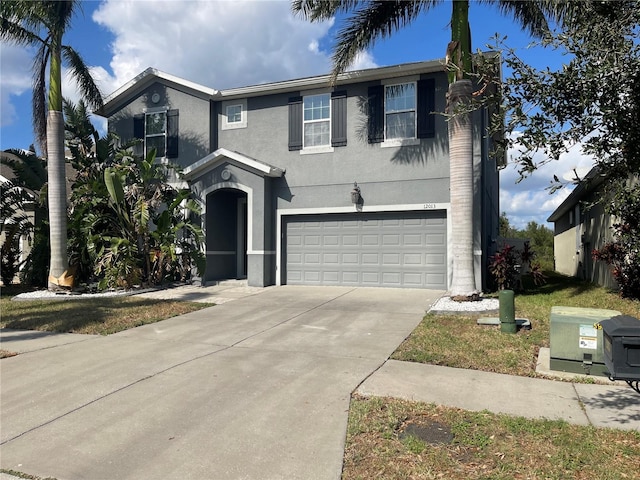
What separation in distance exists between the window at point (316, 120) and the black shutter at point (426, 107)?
9.46 feet

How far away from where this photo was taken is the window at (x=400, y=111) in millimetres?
13445

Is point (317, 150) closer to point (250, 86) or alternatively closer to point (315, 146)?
point (315, 146)

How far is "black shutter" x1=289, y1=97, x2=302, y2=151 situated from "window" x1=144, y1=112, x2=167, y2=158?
16.2 feet

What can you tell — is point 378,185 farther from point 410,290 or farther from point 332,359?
point 332,359

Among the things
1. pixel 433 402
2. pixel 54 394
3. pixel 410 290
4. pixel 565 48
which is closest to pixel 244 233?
pixel 410 290

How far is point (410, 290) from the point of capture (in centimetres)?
1301

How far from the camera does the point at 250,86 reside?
1512 cm

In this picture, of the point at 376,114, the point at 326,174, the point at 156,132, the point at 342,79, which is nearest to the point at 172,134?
the point at 156,132

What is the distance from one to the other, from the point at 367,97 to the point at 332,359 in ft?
31.7

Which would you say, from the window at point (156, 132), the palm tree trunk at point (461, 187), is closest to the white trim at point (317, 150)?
the palm tree trunk at point (461, 187)

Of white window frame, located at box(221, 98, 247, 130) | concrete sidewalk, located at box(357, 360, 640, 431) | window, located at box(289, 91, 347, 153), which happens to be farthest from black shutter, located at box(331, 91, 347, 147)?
concrete sidewalk, located at box(357, 360, 640, 431)

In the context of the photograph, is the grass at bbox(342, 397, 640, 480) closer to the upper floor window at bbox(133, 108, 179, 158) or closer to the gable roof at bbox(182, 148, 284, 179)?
the gable roof at bbox(182, 148, 284, 179)

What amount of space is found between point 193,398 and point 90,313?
20.1ft

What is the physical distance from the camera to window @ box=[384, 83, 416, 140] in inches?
529
